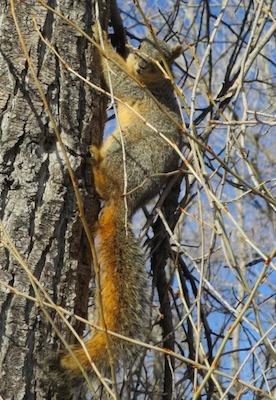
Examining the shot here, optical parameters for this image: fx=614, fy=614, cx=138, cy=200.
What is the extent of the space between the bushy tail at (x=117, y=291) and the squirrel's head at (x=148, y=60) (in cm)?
106

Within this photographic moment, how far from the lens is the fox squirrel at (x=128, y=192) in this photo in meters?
2.33

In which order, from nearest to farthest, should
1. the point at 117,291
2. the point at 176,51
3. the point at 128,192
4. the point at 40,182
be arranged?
1. the point at 40,182
2. the point at 117,291
3. the point at 128,192
4. the point at 176,51

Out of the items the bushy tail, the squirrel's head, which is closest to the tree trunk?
the bushy tail

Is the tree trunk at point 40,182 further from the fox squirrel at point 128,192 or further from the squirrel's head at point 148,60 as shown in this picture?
the squirrel's head at point 148,60

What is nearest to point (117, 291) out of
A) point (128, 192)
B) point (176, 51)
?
point (128, 192)

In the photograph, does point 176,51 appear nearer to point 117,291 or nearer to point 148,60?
point 148,60

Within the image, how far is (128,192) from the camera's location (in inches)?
109

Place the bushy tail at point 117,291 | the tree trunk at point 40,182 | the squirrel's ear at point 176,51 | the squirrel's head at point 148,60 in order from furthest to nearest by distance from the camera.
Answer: the squirrel's ear at point 176,51
the squirrel's head at point 148,60
the bushy tail at point 117,291
the tree trunk at point 40,182

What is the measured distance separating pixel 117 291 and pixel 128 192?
1.55ft

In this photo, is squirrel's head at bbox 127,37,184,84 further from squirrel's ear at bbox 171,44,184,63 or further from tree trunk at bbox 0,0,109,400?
tree trunk at bbox 0,0,109,400

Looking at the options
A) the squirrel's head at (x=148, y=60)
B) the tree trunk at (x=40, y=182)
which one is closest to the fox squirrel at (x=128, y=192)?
the squirrel's head at (x=148, y=60)

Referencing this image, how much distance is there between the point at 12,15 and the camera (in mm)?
2488

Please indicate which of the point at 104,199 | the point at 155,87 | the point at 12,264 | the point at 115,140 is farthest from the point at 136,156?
the point at 12,264

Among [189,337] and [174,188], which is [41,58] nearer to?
[174,188]
